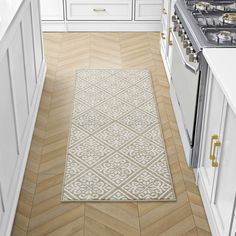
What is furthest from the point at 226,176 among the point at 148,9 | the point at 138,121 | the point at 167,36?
the point at 148,9

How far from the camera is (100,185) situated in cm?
299

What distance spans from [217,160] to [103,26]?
340 centimetres

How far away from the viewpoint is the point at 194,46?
2.83 meters

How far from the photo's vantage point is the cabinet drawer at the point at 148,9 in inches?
215

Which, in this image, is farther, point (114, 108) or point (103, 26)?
point (103, 26)

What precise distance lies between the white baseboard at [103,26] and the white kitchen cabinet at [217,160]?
2941mm

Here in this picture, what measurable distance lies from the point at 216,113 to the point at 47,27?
342 centimetres

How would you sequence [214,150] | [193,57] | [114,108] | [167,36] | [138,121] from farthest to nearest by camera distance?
1. [167,36]
2. [114,108]
3. [138,121]
4. [193,57]
5. [214,150]

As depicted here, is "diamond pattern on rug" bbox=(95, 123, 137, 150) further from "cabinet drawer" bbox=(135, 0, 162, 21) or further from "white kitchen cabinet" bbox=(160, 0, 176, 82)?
"cabinet drawer" bbox=(135, 0, 162, 21)

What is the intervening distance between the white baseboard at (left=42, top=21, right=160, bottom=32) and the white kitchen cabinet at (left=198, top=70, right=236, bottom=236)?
294 centimetres

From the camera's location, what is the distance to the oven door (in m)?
2.92

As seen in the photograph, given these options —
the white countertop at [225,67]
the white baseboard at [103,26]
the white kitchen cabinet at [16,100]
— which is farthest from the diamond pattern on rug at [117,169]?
the white baseboard at [103,26]

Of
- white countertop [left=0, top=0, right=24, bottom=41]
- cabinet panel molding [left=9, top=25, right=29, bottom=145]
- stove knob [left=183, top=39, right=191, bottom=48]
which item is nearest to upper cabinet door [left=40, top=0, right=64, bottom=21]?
white countertop [left=0, top=0, right=24, bottom=41]

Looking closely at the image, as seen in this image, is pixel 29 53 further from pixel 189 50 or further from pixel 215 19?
pixel 215 19
